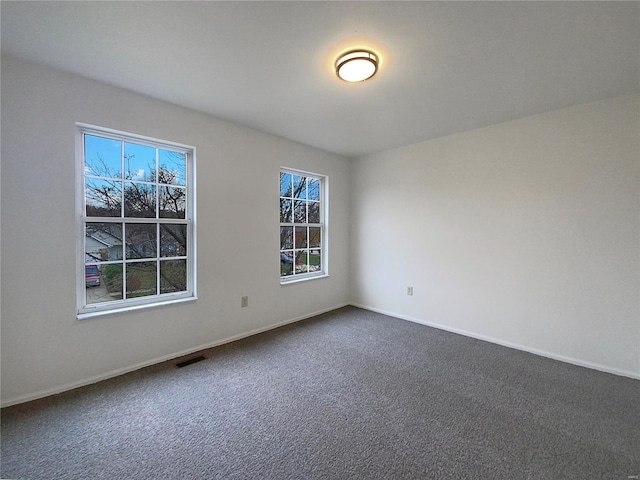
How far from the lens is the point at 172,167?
273cm

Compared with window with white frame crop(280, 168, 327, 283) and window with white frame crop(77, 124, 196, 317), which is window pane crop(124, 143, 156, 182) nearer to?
window with white frame crop(77, 124, 196, 317)

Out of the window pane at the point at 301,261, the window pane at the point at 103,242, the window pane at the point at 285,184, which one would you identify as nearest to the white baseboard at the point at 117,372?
the window pane at the point at 301,261

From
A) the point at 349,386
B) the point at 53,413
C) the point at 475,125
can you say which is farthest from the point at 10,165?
the point at 475,125

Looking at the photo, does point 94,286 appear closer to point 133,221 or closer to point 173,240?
point 133,221

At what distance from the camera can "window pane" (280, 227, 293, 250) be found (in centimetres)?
369

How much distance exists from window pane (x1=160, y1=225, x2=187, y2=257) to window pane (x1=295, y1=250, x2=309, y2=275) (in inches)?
61.2

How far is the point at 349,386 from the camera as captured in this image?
7.14ft

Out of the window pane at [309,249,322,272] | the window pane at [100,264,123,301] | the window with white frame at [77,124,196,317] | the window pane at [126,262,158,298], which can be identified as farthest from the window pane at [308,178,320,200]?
the window pane at [100,264,123,301]

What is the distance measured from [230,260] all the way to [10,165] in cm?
181

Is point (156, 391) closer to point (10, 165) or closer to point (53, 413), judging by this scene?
point (53, 413)

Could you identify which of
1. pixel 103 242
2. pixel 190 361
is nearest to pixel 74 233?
pixel 103 242

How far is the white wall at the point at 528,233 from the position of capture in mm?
2386

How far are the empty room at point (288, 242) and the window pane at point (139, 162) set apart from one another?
0.02 m

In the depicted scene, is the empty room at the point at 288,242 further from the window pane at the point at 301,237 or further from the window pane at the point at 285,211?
the window pane at the point at 301,237
